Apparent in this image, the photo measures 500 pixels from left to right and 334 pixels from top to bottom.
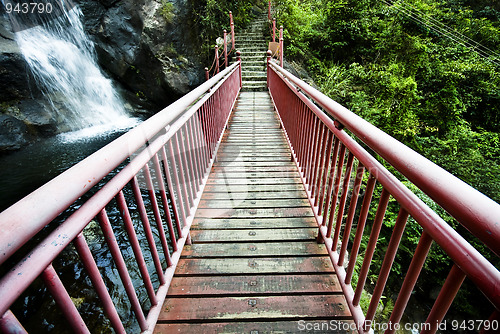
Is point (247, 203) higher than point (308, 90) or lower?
lower

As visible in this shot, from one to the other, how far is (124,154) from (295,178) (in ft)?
8.46

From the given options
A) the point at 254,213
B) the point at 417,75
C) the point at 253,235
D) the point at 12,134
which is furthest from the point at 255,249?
the point at 417,75

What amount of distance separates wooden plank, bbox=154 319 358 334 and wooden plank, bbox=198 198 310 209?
1.31 meters

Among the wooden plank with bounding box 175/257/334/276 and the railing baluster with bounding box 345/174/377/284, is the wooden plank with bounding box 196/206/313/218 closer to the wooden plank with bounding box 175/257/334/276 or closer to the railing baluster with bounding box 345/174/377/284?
the wooden plank with bounding box 175/257/334/276

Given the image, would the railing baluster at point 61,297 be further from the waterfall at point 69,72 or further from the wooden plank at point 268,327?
the waterfall at point 69,72

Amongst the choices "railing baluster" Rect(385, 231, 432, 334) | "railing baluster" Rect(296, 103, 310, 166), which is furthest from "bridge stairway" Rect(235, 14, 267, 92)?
"railing baluster" Rect(385, 231, 432, 334)

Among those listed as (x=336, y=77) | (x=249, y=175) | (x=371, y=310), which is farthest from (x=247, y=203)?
(x=336, y=77)

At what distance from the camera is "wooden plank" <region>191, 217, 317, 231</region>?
2.43m

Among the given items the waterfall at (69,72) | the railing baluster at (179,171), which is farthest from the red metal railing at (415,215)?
the waterfall at (69,72)

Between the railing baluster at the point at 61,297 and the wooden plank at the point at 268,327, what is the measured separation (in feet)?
2.75

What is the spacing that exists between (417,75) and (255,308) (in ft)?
40.7

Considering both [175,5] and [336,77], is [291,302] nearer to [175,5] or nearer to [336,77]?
[336,77]

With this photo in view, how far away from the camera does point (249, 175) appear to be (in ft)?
11.3

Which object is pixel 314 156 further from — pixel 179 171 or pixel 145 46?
pixel 145 46
